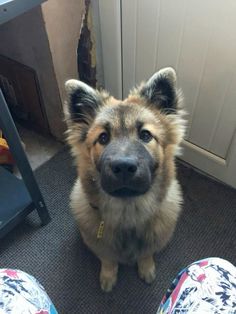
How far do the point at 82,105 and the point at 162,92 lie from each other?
0.29 metres

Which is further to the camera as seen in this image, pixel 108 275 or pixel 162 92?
pixel 108 275

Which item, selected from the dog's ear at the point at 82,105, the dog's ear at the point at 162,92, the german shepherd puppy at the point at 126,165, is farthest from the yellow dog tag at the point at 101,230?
the dog's ear at the point at 162,92

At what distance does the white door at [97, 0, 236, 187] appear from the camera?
1.26 meters

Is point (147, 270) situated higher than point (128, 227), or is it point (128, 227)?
point (128, 227)

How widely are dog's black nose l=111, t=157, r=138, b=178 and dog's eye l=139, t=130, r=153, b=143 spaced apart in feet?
0.53

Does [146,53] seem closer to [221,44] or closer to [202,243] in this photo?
[221,44]

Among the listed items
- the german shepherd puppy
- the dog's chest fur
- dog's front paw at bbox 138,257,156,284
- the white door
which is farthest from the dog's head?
dog's front paw at bbox 138,257,156,284

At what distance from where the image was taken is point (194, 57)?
4.54 feet

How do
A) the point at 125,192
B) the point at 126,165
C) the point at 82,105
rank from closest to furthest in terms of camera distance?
1. the point at 126,165
2. the point at 125,192
3. the point at 82,105

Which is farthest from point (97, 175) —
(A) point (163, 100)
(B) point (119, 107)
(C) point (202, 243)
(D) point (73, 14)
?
(D) point (73, 14)

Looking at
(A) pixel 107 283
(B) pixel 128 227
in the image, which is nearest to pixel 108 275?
(A) pixel 107 283

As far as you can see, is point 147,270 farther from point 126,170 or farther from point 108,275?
point 126,170

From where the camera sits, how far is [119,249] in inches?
49.3

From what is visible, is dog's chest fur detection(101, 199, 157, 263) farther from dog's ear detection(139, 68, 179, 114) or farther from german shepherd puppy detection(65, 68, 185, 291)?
dog's ear detection(139, 68, 179, 114)
